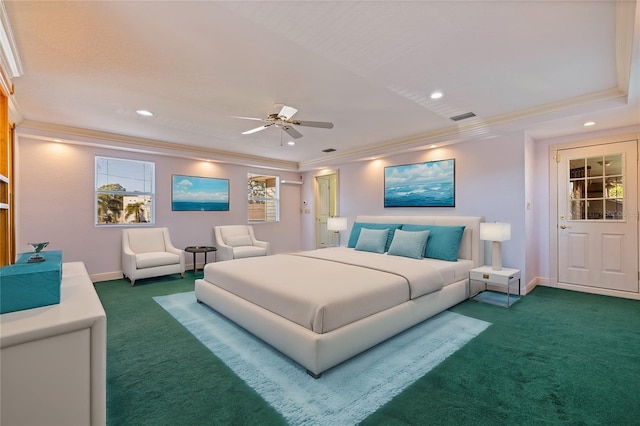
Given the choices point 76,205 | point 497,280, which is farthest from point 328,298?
point 76,205

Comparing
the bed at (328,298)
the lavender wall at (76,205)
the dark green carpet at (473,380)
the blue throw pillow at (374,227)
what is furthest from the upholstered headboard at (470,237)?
the lavender wall at (76,205)

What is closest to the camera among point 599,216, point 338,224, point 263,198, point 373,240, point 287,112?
point 287,112

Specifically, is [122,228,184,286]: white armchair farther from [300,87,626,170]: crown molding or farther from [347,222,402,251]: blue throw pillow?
[300,87,626,170]: crown molding

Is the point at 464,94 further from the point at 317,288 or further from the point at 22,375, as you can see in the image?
the point at 22,375

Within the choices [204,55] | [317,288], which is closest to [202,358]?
[317,288]

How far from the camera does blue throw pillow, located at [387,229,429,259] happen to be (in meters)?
4.19

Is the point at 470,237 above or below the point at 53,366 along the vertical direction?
above

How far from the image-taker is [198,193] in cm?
612

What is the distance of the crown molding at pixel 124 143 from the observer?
4.25 meters

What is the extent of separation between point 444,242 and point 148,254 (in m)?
4.78

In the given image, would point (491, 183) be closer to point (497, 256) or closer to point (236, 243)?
point (497, 256)

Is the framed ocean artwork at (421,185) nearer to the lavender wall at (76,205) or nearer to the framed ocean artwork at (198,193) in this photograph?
the framed ocean artwork at (198,193)

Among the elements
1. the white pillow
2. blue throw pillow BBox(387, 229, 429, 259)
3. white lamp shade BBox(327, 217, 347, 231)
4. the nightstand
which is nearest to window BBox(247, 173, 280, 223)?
the white pillow

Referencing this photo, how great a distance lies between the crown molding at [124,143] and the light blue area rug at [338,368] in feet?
11.2
